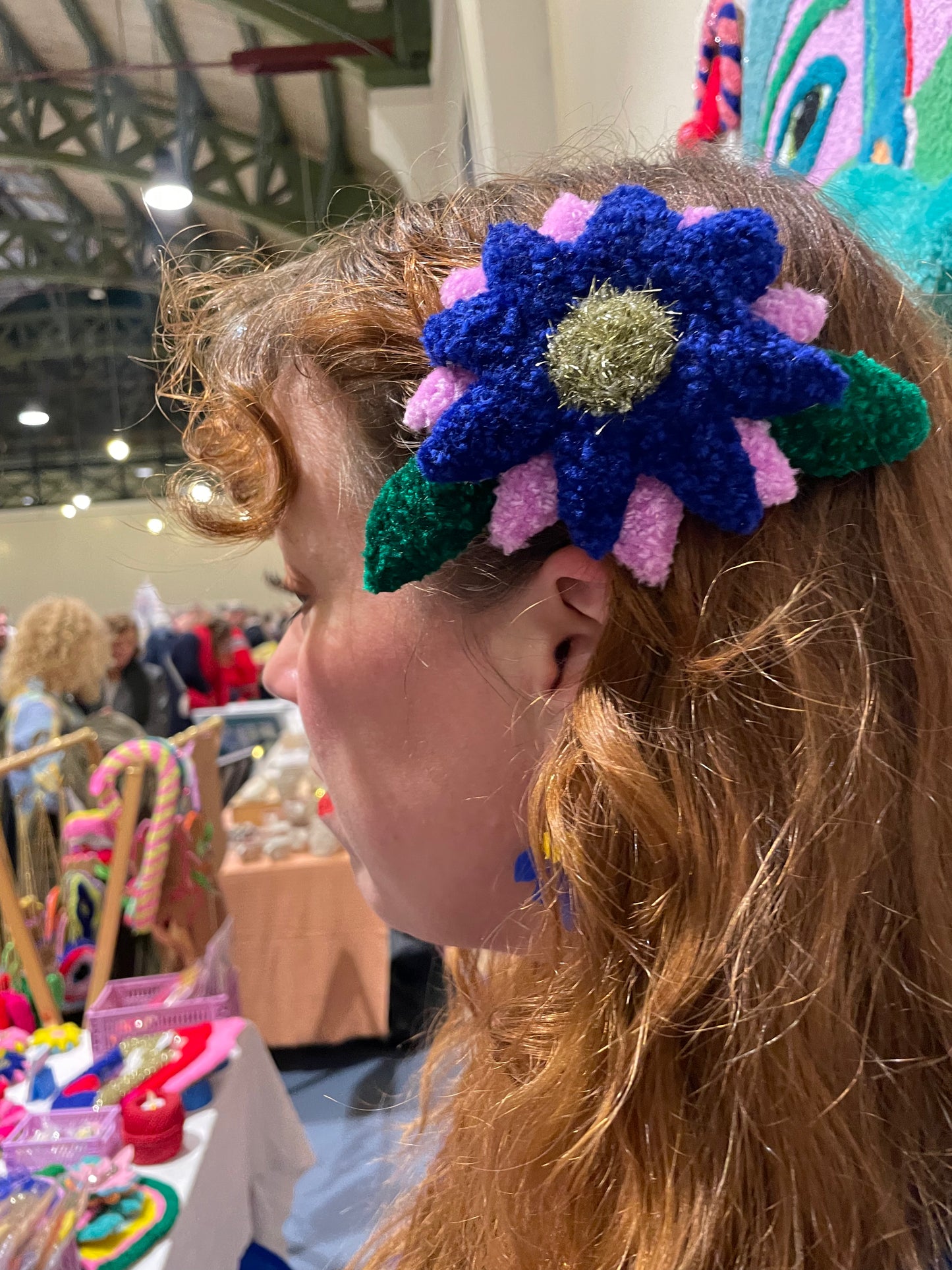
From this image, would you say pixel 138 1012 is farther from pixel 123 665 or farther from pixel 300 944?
pixel 123 665

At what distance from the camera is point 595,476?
0.45 m

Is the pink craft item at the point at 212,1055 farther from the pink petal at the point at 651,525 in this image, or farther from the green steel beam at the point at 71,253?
the green steel beam at the point at 71,253

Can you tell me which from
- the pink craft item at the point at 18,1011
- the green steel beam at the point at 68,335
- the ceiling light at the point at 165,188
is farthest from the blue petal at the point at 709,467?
the green steel beam at the point at 68,335

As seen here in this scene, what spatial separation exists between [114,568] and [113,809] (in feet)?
9.20

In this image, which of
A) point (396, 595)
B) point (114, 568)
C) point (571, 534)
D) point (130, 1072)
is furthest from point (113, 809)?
point (114, 568)

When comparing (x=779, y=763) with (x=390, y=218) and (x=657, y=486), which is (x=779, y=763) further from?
(x=390, y=218)

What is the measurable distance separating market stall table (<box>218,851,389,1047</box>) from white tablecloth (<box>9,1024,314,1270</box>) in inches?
30.9

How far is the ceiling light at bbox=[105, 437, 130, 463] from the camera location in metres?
3.29

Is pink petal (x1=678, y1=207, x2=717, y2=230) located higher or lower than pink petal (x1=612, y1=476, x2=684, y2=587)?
higher

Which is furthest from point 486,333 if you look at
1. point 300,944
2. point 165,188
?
point 165,188

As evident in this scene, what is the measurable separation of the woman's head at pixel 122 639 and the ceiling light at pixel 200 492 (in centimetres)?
324

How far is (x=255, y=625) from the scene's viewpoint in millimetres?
5117

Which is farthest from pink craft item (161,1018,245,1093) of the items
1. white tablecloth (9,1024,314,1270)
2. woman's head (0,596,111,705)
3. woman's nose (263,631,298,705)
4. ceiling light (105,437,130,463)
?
ceiling light (105,437,130,463)

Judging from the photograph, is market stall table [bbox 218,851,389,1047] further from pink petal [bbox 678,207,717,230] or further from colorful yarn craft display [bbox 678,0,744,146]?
pink petal [bbox 678,207,717,230]
